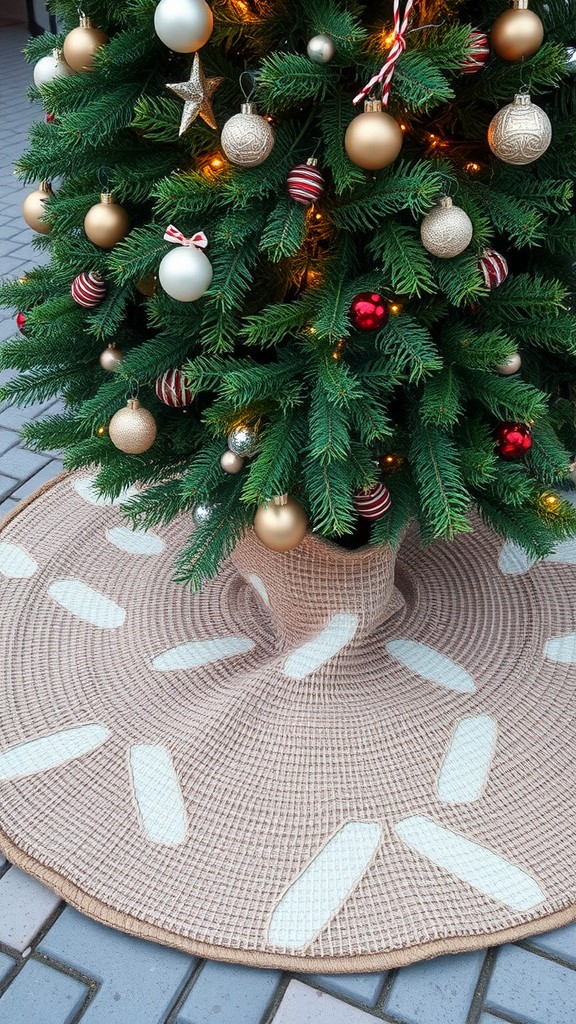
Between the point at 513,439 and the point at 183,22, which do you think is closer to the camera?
the point at 183,22

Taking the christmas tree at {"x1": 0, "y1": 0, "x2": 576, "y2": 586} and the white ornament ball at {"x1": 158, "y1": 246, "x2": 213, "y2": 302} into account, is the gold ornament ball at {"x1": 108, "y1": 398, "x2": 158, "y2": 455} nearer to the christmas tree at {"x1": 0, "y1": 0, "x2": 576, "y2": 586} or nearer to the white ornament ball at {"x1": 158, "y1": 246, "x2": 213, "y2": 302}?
the christmas tree at {"x1": 0, "y1": 0, "x2": 576, "y2": 586}

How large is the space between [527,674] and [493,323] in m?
0.74

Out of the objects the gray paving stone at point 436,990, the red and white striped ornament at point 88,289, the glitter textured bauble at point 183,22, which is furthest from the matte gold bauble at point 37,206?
the gray paving stone at point 436,990

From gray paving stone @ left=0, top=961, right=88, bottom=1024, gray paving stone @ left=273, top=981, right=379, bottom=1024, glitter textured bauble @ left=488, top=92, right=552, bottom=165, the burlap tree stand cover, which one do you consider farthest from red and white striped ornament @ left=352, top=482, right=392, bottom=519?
gray paving stone @ left=0, top=961, right=88, bottom=1024

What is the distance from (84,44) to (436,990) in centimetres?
148

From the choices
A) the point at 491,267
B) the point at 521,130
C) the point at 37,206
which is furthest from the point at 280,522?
the point at 37,206

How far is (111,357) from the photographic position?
141cm

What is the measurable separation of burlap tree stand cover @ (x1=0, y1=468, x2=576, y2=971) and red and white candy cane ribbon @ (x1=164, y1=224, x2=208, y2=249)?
21.5 inches

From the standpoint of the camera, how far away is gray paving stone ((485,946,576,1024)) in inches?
47.9

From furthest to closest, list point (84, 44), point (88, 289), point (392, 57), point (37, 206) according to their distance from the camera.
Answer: point (37, 206) < point (88, 289) < point (84, 44) < point (392, 57)

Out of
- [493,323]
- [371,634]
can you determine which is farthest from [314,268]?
[371,634]

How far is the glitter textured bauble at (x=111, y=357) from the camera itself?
1410mm

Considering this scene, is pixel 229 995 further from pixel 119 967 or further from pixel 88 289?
pixel 88 289

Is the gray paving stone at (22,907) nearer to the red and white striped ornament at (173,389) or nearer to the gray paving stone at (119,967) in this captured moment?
the gray paving stone at (119,967)
